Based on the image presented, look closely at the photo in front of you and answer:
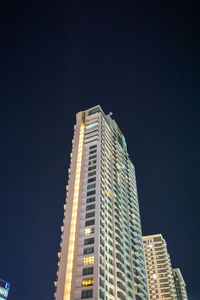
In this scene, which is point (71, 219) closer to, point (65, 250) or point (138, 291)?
point (65, 250)

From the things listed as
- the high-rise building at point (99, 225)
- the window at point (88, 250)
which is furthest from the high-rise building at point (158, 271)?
the window at point (88, 250)

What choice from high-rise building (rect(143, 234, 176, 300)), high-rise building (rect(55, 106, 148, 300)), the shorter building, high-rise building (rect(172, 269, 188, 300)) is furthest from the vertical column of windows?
high-rise building (rect(172, 269, 188, 300))

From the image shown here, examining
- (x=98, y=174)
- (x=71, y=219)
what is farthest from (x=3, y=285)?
(x=98, y=174)

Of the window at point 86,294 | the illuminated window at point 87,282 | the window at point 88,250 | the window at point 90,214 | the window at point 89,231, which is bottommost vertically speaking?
the window at point 86,294

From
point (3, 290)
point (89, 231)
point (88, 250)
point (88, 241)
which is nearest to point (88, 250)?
point (88, 250)

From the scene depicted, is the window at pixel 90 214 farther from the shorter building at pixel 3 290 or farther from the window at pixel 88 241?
the shorter building at pixel 3 290

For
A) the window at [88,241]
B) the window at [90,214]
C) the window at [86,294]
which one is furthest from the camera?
the window at [90,214]

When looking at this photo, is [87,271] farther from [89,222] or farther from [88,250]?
[89,222]

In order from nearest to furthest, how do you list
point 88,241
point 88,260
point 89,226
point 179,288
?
point 88,260 → point 88,241 → point 89,226 → point 179,288

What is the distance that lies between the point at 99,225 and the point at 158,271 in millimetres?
92742

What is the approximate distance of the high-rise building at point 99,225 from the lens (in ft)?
209

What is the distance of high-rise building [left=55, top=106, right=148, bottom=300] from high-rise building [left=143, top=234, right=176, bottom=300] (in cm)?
5190

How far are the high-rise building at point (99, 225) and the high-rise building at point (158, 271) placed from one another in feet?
170

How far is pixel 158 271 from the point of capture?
478 feet
